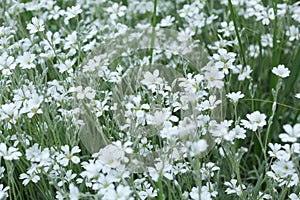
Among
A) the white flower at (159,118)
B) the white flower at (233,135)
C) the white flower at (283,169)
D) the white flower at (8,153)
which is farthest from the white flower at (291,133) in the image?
the white flower at (8,153)

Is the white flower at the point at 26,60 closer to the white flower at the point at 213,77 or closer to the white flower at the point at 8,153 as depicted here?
the white flower at the point at 8,153

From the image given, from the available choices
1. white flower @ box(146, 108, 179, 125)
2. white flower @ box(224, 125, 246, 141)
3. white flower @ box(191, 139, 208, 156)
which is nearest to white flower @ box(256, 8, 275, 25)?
white flower @ box(224, 125, 246, 141)

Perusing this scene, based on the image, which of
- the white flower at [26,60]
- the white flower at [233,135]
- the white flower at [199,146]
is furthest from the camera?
the white flower at [26,60]

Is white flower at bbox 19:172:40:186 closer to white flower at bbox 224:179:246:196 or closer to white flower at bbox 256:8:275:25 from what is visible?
white flower at bbox 224:179:246:196

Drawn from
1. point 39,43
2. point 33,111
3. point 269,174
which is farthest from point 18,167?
point 269,174

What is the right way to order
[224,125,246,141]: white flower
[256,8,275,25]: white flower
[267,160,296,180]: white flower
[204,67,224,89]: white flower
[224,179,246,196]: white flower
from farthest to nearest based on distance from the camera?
1. [256,8,275,25]: white flower
2. [204,67,224,89]: white flower
3. [224,179,246,196]: white flower
4. [224,125,246,141]: white flower
5. [267,160,296,180]: white flower

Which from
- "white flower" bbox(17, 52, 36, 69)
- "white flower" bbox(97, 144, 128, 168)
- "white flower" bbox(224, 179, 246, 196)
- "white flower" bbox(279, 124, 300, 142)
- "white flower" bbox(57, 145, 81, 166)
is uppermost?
"white flower" bbox(17, 52, 36, 69)

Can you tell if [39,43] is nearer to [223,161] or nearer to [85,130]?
[85,130]

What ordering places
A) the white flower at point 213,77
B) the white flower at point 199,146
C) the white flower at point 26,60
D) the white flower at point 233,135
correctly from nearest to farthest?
the white flower at point 199,146 < the white flower at point 233,135 < the white flower at point 213,77 < the white flower at point 26,60

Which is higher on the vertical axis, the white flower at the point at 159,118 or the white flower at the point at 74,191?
the white flower at the point at 159,118

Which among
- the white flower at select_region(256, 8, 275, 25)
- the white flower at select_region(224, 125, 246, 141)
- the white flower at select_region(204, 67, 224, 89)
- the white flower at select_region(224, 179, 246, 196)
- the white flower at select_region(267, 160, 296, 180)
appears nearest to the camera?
the white flower at select_region(267, 160, 296, 180)

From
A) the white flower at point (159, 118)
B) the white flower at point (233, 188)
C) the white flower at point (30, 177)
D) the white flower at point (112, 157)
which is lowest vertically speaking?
the white flower at point (233, 188)
